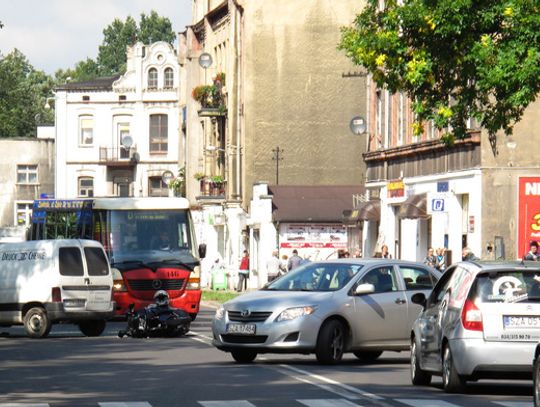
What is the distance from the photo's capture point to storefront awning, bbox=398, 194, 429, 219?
49.4m

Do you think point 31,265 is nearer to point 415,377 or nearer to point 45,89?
point 415,377

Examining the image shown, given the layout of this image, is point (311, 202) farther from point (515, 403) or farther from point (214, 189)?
point (515, 403)

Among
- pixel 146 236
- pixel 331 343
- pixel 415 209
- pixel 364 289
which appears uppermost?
pixel 415 209

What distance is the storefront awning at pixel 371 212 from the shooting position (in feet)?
186

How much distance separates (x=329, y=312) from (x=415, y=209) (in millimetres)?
26572

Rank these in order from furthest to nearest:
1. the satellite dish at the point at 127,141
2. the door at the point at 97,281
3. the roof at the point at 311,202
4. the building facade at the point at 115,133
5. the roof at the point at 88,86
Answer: the roof at the point at 88,86
the building facade at the point at 115,133
the satellite dish at the point at 127,141
the roof at the point at 311,202
the door at the point at 97,281

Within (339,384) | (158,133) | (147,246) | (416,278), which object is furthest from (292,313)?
(158,133)

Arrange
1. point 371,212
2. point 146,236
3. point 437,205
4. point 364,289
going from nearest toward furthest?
point 364,289 → point 146,236 → point 437,205 → point 371,212

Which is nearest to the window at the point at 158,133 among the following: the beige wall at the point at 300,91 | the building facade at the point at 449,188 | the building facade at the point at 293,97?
the building facade at the point at 293,97

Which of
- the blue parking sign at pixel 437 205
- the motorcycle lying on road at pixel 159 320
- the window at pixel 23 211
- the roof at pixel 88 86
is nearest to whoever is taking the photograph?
the motorcycle lying on road at pixel 159 320

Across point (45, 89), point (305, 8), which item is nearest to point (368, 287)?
point (305, 8)

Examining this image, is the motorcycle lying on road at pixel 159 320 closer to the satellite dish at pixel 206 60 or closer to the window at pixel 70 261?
the window at pixel 70 261

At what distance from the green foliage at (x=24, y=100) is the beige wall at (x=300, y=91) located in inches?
1645

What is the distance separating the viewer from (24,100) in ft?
468
